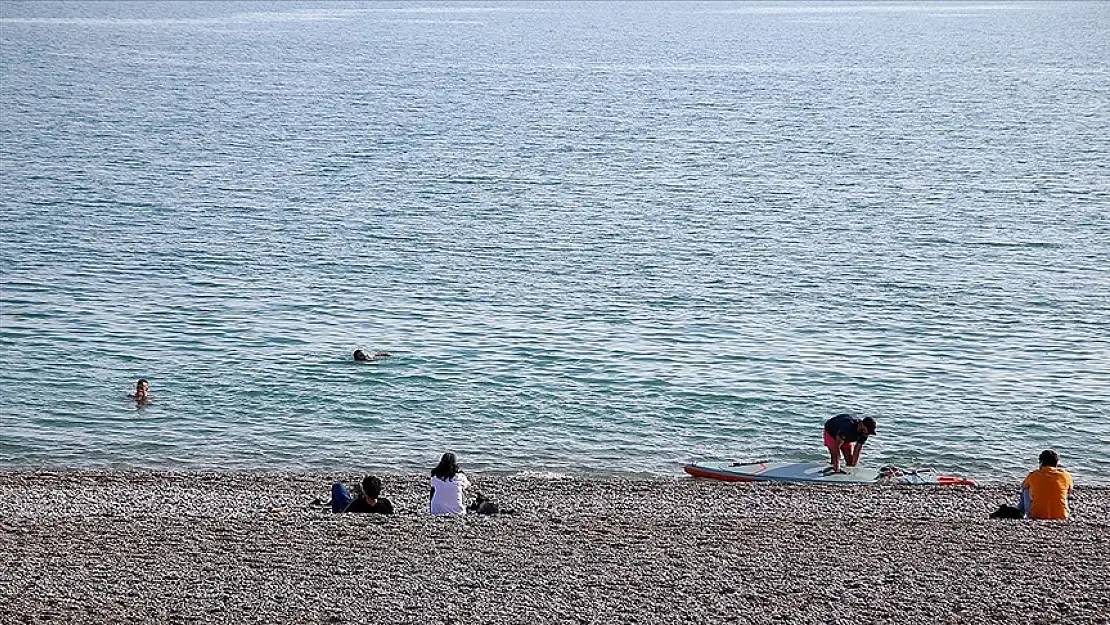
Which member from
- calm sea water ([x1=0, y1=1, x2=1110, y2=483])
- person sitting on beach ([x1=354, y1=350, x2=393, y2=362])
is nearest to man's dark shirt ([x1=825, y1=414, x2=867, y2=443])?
calm sea water ([x1=0, y1=1, x2=1110, y2=483])

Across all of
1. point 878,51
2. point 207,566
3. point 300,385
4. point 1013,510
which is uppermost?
point 878,51

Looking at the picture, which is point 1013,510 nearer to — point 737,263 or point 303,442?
point 303,442

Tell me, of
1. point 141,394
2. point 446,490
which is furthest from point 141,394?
point 446,490

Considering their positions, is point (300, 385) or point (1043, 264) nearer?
point (300, 385)

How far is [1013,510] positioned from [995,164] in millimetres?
56476

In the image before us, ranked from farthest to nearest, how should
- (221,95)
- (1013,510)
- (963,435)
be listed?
1. (221,95)
2. (963,435)
3. (1013,510)

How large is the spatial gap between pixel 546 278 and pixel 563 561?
93.0 ft

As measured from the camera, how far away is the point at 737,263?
48.4 meters

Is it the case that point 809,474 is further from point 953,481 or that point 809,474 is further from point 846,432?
point 953,481

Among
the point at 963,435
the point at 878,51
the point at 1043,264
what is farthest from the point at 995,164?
the point at 878,51

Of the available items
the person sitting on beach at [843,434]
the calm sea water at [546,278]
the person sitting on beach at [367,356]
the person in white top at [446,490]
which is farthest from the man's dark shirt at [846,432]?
the person sitting on beach at [367,356]

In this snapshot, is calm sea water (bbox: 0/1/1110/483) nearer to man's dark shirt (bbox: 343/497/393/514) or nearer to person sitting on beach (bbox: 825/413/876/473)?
person sitting on beach (bbox: 825/413/876/473)

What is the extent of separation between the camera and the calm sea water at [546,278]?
30.1 metres

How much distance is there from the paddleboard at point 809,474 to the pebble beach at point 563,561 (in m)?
2.26
